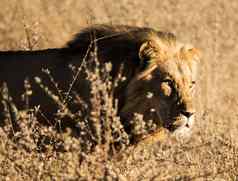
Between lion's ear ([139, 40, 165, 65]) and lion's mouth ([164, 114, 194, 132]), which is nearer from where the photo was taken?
lion's mouth ([164, 114, 194, 132])

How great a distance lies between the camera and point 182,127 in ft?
20.0

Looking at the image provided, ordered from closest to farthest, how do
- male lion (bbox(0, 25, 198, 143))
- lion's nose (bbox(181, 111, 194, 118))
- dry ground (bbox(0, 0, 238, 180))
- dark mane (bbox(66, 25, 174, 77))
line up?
dry ground (bbox(0, 0, 238, 180)), lion's nose (bbox(181, 111, 194, 118)), male lion (bbox(0, 25, 198, 143)), dark mane (bbox(66, 25, 174, 77))

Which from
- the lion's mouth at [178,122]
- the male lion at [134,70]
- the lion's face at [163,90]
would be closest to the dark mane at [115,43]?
the male lion at [134,70]

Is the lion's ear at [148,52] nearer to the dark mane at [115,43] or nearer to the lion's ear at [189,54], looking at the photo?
the dark mane at [115,43]

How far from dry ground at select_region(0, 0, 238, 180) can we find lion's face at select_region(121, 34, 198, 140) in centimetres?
21

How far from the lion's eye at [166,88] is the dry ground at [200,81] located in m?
0.33

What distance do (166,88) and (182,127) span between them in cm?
33

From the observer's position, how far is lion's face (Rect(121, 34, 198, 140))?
239 inches

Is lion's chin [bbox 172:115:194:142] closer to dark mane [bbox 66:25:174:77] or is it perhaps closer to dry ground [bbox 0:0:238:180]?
dry ground [bbox 0:0:238:180]

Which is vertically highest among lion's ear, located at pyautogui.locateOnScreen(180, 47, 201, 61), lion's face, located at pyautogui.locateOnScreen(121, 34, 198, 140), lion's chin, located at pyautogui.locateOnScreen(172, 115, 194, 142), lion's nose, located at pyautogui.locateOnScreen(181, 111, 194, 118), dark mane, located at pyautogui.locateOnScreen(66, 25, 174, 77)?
dark mane, located at pyautogui.locateOnScreen(66, 25, 174, 77)

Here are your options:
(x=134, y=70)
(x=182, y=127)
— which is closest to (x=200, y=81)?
(x=134, y=70)

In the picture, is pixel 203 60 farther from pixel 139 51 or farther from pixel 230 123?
pixel 139 51

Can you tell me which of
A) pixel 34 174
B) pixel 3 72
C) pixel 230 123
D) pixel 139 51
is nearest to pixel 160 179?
pixel 34 174

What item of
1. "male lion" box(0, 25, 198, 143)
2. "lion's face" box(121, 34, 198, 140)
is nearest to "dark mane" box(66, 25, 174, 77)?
"male lion" box(0, 25, 198, 143)
